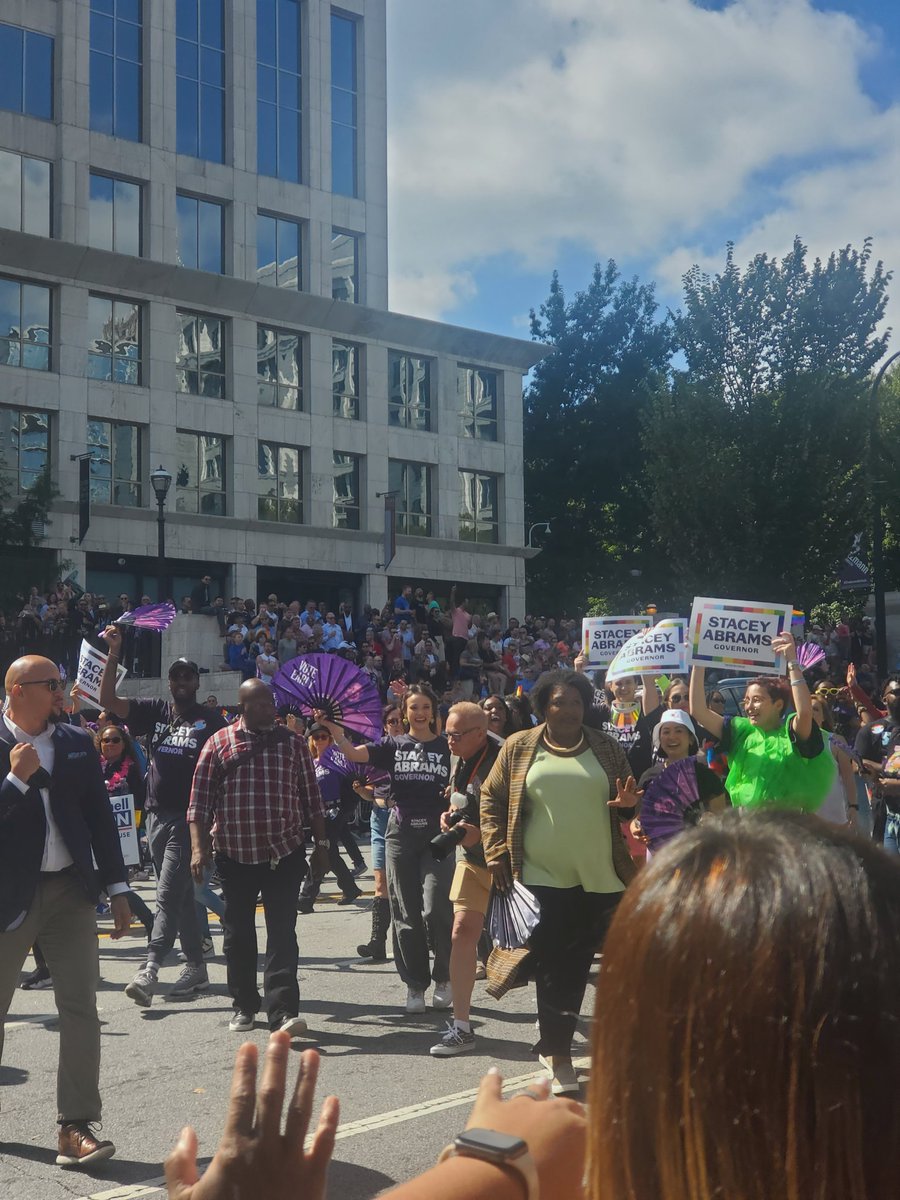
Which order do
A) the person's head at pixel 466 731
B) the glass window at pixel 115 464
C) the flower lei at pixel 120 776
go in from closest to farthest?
the person's head at pixel 466 731 → the flower lei at pixel 120 776 → the glass window at pixel 115 464

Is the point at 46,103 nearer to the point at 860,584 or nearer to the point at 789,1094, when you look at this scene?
the point at 860,584

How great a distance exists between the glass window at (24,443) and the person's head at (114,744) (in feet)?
82.1

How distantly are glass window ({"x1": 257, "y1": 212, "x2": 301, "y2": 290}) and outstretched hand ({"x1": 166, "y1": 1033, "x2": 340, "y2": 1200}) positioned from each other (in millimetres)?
40656

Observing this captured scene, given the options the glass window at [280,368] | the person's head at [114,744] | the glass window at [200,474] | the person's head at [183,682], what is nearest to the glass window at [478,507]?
the glass window at [280,368]

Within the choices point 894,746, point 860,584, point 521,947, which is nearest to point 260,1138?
point 521,947

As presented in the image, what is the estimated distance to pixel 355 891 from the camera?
1283 cm

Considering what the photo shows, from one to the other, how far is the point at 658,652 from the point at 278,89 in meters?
35.8

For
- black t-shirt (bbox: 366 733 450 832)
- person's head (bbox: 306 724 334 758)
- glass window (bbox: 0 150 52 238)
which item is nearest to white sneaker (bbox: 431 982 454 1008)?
black t-shirt (bbox: 366 733 450 832)

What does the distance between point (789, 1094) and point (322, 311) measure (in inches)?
1626

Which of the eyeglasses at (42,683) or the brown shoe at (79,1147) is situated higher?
the eyeglasses at (42,683)

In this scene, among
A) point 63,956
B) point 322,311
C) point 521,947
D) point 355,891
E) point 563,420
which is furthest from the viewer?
point 563,420

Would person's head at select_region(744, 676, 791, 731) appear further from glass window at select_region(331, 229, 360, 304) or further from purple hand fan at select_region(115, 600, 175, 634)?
glass window at select_region(331, 229, 360, 304)

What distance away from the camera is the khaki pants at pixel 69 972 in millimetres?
5590

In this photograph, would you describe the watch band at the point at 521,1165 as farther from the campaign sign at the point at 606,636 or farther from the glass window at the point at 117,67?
the glass window at the point at 117,67
